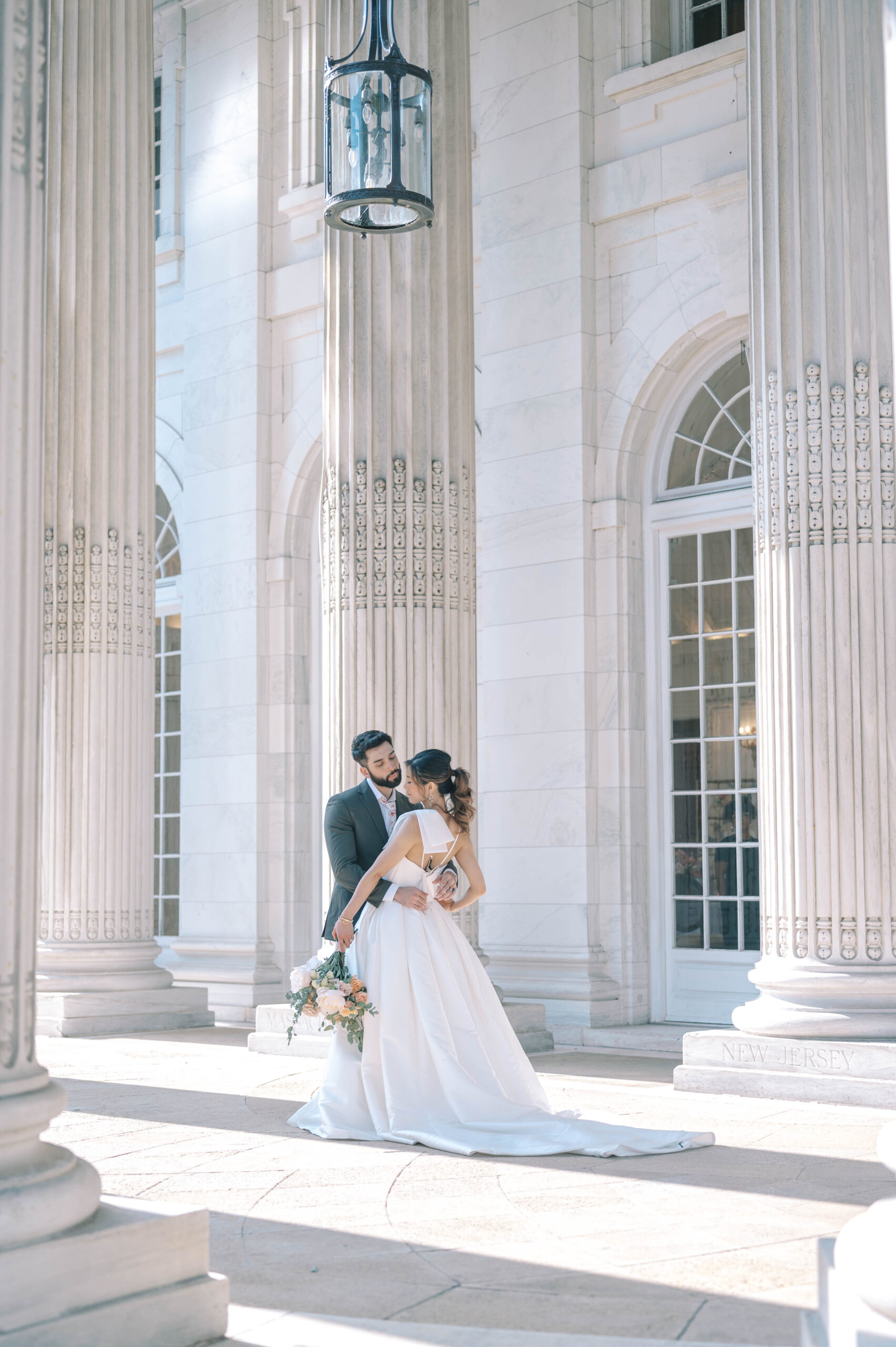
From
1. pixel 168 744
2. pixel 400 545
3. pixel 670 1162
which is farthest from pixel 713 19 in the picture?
pixel 670 1162

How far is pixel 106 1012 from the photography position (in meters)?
13.4

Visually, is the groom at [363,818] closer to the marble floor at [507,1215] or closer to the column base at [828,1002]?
the marble floor at [507,1215]

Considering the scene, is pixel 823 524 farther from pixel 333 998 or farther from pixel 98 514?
pixel 98 514

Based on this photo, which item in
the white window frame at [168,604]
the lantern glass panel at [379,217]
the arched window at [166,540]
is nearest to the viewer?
the lantern glass panel at [379,217]

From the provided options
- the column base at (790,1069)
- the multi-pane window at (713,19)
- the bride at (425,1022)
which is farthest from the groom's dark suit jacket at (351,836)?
the multi-pane window at (713,19)

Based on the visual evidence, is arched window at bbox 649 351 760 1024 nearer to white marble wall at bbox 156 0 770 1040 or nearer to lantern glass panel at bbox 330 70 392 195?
white marble wall at bbox 156 0 770 1040

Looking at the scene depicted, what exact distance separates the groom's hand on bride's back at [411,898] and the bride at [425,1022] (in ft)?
0.14

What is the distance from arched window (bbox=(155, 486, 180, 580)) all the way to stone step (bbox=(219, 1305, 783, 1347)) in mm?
13692

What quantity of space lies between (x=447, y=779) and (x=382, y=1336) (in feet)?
13.4

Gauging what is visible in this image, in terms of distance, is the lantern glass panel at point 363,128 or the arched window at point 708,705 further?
the arched window at point 708,705

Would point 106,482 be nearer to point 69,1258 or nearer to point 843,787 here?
point 843,787

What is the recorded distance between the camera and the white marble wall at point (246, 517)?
52.1 feet

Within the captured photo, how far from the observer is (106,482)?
46.1 feet

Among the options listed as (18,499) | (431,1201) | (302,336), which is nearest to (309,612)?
(302,336)
